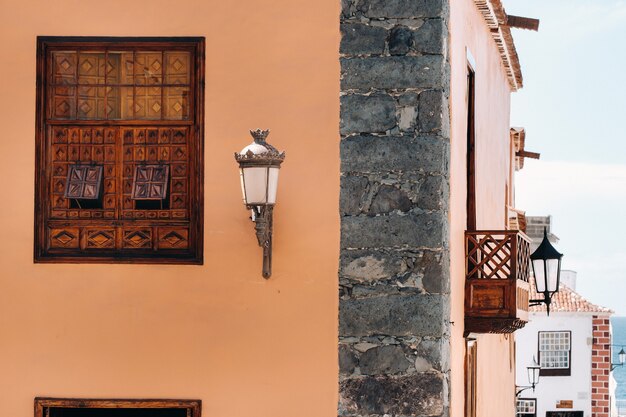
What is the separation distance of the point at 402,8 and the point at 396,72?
40 cm

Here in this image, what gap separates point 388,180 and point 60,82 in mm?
2243

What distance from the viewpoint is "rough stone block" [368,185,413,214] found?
8.00 m

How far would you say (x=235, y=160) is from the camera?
26.8 ft

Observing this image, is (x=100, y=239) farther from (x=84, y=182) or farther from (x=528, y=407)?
(x=528, y=407)

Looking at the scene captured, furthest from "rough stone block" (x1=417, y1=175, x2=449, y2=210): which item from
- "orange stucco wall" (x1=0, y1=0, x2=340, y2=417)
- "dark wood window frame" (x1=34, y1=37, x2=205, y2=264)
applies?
"dark wood window frame" (x1=34, y1=37, x2=205, y2=264)

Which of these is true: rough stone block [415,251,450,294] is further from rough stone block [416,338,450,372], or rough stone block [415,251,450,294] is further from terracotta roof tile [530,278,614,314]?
terracotta roof tile [530,278,614,314]

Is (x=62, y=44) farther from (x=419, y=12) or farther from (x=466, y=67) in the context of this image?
(x=466, y=67)

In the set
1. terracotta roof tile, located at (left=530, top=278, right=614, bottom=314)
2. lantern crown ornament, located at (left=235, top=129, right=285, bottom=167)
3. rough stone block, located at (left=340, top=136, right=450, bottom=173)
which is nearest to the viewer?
lantern crown ornament, located at (left=235, top=129, right=285, bottom=167)

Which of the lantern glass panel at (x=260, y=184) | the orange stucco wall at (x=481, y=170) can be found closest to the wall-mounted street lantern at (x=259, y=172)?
the lantern glass panel at (x=260, y=184)

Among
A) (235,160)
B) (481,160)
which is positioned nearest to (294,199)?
(235,160)

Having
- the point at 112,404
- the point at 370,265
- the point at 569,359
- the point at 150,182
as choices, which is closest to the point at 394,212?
the point at 370,265

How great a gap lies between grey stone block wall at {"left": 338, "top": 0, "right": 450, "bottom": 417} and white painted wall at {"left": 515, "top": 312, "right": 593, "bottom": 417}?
1052 inches

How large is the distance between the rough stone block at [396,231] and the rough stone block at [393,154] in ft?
0.98

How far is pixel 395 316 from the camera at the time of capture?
313 inches
